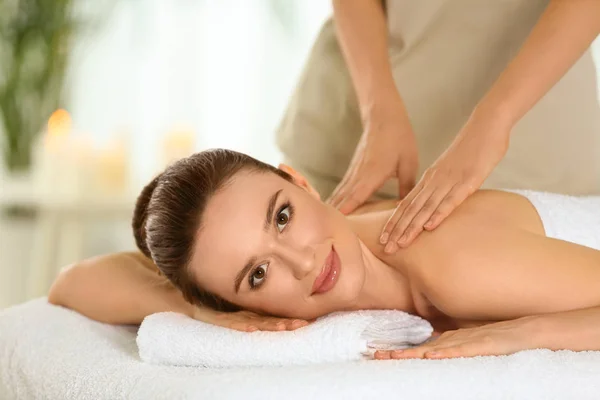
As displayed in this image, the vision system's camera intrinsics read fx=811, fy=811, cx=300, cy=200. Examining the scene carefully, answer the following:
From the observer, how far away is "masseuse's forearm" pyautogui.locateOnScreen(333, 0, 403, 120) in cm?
179

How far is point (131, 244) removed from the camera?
3461 mm

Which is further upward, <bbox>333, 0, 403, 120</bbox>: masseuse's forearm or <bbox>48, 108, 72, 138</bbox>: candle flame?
<bbox>333, 0, 403, 120</bbox>: masseuse's forearm

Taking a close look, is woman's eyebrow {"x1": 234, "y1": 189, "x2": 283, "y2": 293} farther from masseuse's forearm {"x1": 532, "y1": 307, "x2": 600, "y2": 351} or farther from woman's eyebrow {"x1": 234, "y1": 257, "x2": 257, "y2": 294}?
masseuse's forearm {"x1": 532, "y1": 307, "x2": 600, "y2": 351}

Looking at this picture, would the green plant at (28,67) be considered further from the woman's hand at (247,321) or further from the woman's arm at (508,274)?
the woman's arm at (508,274)

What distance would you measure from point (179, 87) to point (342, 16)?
5.06 feet

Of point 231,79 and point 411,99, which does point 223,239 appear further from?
point 231,79

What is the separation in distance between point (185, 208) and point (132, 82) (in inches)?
85.3

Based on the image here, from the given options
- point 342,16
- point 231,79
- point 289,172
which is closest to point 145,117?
point 231,79

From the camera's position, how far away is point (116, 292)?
162 centimetres

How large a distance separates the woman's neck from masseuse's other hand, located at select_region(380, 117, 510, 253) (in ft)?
0.15

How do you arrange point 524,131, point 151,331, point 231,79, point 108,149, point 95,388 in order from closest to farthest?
1. point 95,388
2. point 151,331
3. point 524,131
4. point 108,149
5. point 231,79

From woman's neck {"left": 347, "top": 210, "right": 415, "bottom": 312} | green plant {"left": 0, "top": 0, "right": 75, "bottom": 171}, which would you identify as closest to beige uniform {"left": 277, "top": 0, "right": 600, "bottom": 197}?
woman's neck {"left": 347, "top": 210, "right": 415, "bottom": 312}

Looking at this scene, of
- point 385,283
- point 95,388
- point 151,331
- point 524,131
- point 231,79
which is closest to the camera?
point 95,388

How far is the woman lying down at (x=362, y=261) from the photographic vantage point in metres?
1.23
